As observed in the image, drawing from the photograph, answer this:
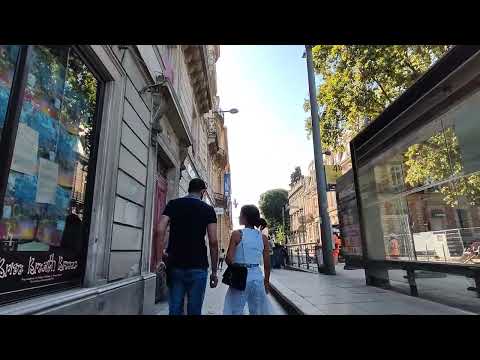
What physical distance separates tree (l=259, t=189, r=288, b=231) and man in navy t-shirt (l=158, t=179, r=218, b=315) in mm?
56460

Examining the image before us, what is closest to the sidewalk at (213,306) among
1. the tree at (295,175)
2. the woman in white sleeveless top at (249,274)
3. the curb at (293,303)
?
the curb at (293,303)

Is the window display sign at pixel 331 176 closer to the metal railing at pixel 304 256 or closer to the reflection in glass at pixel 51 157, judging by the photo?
the metal railing at pixel 304 256

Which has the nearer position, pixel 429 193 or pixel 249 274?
pixel 249 274

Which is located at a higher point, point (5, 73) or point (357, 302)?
point (5, 73)

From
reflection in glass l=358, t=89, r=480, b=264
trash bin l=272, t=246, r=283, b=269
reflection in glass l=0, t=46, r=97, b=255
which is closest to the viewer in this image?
reflection in glass l=0, t=46, r=97, b=255

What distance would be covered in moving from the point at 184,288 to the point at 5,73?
257cm

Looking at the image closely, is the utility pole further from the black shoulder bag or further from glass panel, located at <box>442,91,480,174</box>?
the black shoulder bag

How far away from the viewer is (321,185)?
38.1 ft

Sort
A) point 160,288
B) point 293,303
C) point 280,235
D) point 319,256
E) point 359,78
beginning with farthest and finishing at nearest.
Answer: point 280,235
point 359,78
point 319,256
point 160,288
point 293,303

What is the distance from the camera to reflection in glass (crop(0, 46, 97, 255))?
2.90 meters

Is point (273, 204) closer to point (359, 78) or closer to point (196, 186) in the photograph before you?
point (359, 78)

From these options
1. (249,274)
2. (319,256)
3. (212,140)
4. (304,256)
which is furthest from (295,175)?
(249,274)

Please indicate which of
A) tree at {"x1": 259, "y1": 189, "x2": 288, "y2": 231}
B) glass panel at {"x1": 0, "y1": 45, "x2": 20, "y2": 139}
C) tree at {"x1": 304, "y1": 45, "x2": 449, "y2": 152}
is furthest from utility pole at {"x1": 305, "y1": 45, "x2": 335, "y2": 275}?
tree at {"x1": 259, "y1": 189, "x2": 288, "y2": 231}
